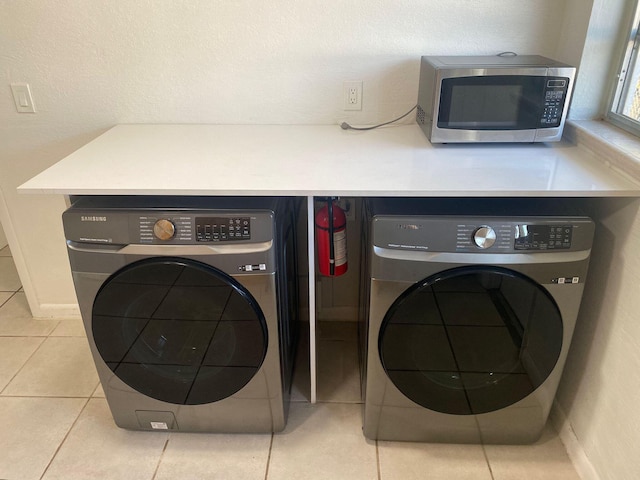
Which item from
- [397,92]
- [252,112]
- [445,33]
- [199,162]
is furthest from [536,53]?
[199,162]

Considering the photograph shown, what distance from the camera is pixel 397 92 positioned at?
1.81 metres

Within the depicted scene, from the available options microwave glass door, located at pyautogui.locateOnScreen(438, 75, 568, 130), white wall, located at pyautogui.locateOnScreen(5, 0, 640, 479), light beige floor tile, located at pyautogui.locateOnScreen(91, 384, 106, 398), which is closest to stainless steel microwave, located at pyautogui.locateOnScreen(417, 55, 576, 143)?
microwave glass door, located at pyautogui.locateOnScreen(438, 75, 568, 130)

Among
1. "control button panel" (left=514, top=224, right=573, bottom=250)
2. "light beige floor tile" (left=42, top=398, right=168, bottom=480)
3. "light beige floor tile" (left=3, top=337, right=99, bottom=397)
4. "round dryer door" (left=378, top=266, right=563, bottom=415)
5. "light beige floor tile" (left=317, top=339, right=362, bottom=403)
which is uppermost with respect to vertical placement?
"control button panel" (left=514, top=224, right=573, bottom=250)

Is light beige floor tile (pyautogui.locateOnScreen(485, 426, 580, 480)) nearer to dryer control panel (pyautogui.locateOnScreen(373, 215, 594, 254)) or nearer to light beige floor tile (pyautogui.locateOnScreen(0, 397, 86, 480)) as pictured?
dryer control panel (pyautogui.locateOnScreen(373, 215, 594, 254))

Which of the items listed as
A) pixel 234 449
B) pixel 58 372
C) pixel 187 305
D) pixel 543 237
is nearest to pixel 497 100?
pixel 543 237

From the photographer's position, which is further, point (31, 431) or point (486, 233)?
point (31, 431)

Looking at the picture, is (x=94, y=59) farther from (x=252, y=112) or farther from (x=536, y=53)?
(x=536, y=53)

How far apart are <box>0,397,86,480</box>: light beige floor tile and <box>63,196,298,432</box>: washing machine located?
0.79ft

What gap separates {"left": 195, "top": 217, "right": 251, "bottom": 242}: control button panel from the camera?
1.30 meters

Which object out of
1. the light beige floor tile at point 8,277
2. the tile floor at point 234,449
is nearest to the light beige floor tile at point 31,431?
the tile floor at point 234,449

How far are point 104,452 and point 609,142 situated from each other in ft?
6.06

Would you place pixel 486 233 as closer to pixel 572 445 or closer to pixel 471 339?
pixel 471 339

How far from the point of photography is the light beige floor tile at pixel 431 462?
1528 millimetres

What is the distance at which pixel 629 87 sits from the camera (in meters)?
1.52
